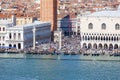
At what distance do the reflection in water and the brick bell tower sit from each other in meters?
8.40

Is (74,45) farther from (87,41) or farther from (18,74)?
(18,74)

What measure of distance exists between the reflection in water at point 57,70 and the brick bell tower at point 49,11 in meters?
8.40

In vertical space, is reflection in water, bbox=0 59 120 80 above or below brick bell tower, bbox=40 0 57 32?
below

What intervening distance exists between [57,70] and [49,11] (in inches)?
465

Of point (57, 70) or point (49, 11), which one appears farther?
point (49, 11)

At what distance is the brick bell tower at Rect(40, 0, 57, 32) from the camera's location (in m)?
42.2

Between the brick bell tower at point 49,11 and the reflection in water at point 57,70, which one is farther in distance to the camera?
the brick bell tower at point 49,11

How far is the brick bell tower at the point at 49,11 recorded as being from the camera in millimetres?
42188

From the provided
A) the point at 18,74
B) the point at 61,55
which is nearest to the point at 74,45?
the point at 61,55

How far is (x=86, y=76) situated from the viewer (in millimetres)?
29312

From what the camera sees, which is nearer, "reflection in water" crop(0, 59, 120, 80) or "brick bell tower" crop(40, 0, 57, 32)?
"reflection in water" crop(0, 59, 120, 80)

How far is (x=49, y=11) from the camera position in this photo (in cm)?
4234

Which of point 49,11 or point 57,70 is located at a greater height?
point 49,11

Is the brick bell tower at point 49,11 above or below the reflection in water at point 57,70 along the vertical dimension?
above
